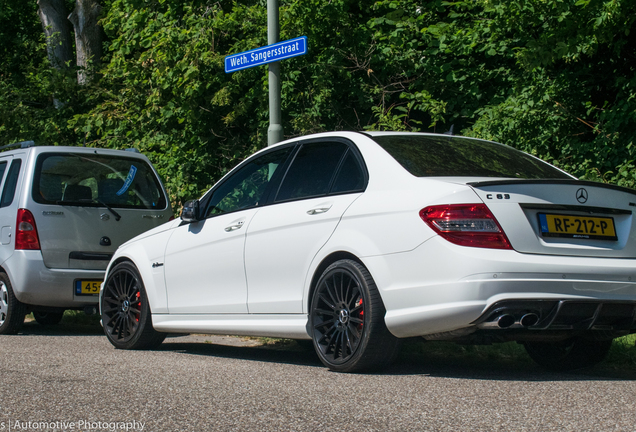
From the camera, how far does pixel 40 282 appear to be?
822 centimetres

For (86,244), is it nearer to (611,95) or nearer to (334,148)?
(334,148)

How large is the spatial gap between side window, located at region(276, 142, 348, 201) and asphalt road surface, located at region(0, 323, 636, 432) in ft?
3.97

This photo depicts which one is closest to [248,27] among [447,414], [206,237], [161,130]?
[161,130]

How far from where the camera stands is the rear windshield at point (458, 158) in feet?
16.3

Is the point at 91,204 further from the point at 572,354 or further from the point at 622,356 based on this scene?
the point at 622,356

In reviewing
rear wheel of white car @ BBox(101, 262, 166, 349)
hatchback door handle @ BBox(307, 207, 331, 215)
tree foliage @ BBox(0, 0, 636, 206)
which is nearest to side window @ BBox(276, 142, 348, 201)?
hatchback door handle @ BBox(307, 207, 331, 215)

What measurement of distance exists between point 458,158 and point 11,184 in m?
5.47

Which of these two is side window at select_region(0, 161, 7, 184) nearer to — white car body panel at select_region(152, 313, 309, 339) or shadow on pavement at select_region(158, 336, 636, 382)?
shadow on pavement at select_region(158, 336, 636, 382)

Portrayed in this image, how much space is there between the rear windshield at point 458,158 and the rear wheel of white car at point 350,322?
751mm

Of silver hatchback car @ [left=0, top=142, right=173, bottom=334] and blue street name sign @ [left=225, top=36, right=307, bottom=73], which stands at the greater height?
blue street name sign @ [left=225, top=36, right=307, bottom=73]

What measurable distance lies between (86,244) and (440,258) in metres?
5.15

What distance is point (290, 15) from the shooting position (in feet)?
37.4

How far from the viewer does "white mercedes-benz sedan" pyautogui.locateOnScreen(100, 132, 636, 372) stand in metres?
4.40

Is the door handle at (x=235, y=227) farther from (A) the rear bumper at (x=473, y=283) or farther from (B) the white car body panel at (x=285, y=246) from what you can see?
(A) the rear bumper at (x=473, y=283)
